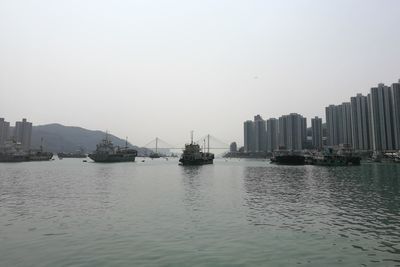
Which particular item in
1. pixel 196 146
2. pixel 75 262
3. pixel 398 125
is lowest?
pixel 75 262

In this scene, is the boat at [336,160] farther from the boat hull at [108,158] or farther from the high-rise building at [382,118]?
the boat hull at [108,158]

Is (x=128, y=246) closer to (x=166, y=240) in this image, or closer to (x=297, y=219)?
(x=166, y=240)

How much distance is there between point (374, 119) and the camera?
162750 millimetres

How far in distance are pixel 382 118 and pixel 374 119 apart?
411 centimetres

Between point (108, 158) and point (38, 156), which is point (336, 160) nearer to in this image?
point (108, 158)

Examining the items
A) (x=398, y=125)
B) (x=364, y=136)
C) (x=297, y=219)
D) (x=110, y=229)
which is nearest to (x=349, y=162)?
(x=398, y=125)

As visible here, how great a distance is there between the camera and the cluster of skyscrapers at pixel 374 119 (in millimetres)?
154500

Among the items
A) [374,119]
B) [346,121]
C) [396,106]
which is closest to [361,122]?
[374,119]

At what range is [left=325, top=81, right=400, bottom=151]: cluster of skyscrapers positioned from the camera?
15450 cm

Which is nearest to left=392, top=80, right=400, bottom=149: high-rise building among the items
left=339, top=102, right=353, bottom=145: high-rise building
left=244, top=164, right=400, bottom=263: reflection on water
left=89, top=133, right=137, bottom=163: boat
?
left=339, top=102, right=353, bottom=145: high-rise building

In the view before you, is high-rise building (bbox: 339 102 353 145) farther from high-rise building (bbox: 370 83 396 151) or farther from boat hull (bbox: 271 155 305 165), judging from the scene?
boat hull (bbox: 271 155 305 165)

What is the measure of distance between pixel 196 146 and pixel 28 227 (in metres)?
109

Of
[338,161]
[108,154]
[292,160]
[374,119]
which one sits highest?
[374,119]

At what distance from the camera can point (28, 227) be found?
58.0ft
